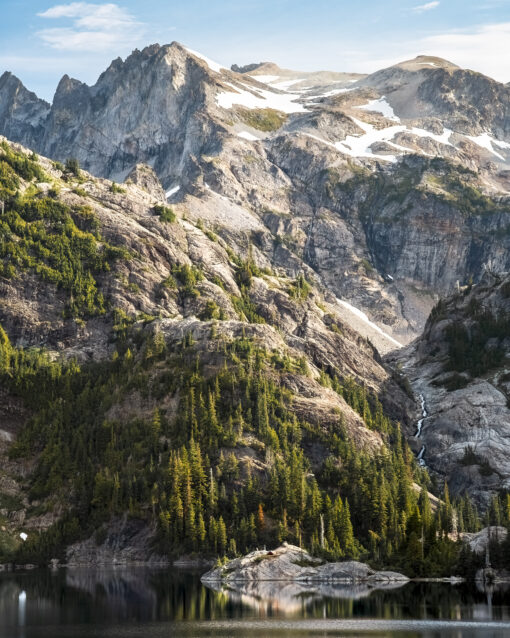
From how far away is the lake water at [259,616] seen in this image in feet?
512

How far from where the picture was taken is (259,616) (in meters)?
175

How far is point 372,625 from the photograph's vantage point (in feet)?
526

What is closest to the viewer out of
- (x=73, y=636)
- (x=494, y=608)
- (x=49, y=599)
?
(x=73, y=636)

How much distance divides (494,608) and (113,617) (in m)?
57.2

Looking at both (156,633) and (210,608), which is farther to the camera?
(210,608)

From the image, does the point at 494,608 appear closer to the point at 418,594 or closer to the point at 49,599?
Answer: the point at 418,594

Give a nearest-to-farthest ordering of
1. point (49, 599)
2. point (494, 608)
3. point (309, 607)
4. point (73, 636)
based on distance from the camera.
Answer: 1. point (73, 636)
2. point (494, 608)
3. point (309, 607)
4. point (49, 599)

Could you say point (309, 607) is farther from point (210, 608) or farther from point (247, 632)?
point (247, 632)

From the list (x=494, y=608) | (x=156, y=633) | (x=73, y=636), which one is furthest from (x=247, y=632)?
(x=494, y=608)

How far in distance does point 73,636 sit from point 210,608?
34.8 metres

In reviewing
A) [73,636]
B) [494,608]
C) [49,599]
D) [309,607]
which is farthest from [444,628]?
[49,599]

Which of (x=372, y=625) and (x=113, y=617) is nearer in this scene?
(x=372, y=625)

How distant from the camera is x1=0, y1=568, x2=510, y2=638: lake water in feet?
512

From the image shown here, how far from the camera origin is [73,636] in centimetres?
15438
